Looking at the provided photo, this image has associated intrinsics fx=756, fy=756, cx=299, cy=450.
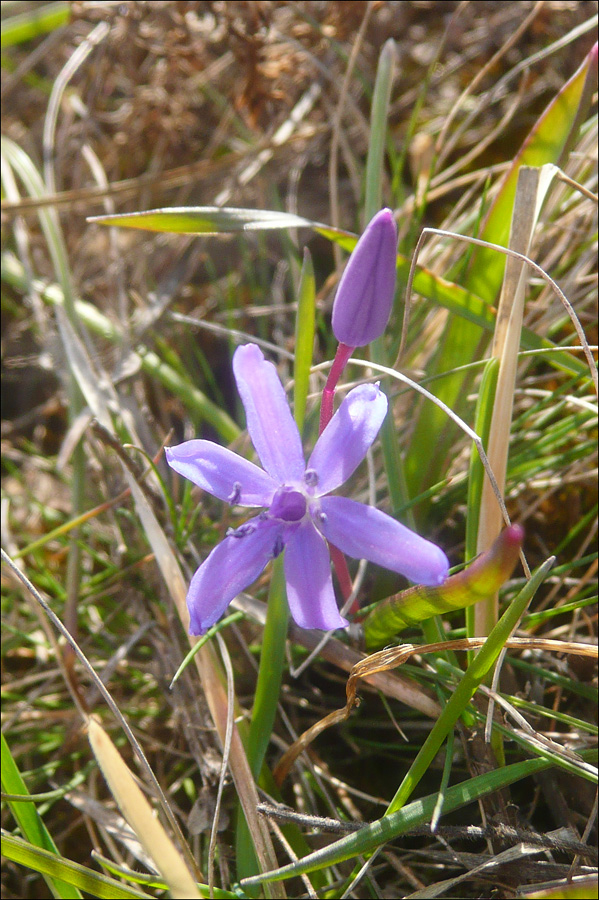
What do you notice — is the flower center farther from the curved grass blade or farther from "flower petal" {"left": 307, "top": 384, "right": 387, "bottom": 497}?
the curved grass blade

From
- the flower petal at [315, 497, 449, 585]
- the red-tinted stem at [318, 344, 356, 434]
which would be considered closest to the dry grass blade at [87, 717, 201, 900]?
the flower petal at [315, 497, 449, 585]

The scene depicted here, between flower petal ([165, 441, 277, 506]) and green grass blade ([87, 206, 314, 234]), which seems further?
green grass blade ([87, 206, 314, 234])

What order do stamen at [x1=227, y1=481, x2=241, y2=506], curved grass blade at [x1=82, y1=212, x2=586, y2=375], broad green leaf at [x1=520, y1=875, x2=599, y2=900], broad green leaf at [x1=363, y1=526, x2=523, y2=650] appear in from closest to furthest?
broad green leaf at [x1=363, y1=526, x2=523, y2=650]
broad green leaf at [x1=520, y1=875, x2=599, y2=900]
stamen at [x1=227, y1=481, x2=241, y2=506]
curved grass blade at [x1=82, y1=212, x2=586, y2=375]

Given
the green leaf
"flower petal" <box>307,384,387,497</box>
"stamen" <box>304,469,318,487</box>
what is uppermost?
the green leaf

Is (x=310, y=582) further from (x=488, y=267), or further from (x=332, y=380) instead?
(x=488, y=267)

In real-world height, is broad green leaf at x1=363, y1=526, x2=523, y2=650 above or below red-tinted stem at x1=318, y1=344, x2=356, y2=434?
below

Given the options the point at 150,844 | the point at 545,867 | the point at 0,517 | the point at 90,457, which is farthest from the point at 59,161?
the point at 545,867
